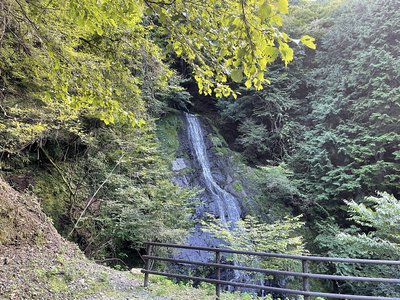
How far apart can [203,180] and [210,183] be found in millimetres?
319

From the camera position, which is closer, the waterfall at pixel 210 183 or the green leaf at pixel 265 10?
the green leaf at pixel 265 10

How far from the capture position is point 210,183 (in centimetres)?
1166

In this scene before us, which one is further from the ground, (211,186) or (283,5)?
(211,186)

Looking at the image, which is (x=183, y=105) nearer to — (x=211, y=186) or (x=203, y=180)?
(x=203, y=180)

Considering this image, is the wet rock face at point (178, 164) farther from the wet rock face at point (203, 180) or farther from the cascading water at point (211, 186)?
the cascading water at point (211, 186)

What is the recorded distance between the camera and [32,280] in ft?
12.9

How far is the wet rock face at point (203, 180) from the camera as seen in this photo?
930cm

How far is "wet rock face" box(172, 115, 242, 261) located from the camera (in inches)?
366

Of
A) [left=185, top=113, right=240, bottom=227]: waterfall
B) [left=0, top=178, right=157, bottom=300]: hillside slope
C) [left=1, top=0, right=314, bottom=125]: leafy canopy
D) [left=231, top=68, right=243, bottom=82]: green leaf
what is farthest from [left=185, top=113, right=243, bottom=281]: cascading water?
[left=231, top=68, right=243, bottom=82]: green leaf

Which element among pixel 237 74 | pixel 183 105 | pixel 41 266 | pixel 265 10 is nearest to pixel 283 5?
pixel 265 10

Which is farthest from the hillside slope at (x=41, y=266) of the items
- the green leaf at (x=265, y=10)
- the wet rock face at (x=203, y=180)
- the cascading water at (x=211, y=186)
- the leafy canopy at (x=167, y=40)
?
the cascading water at (x=211, y=186)

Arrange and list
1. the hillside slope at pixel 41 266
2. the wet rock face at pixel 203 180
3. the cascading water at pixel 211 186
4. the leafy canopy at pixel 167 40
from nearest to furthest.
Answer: the leafy canopy at pixel 167 40 → the hillside slope at pixel 41 266 → the wet rock face at pixel 203 180 → the cascading water at pixel 211 186

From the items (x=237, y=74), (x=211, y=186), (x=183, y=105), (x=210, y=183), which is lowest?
(x=237, y=74)

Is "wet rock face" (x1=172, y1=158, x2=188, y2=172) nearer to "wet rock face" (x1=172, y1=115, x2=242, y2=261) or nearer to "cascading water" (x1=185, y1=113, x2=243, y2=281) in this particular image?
"wet rock face" (x1=172, y1=115, x2=242, y2=261)
